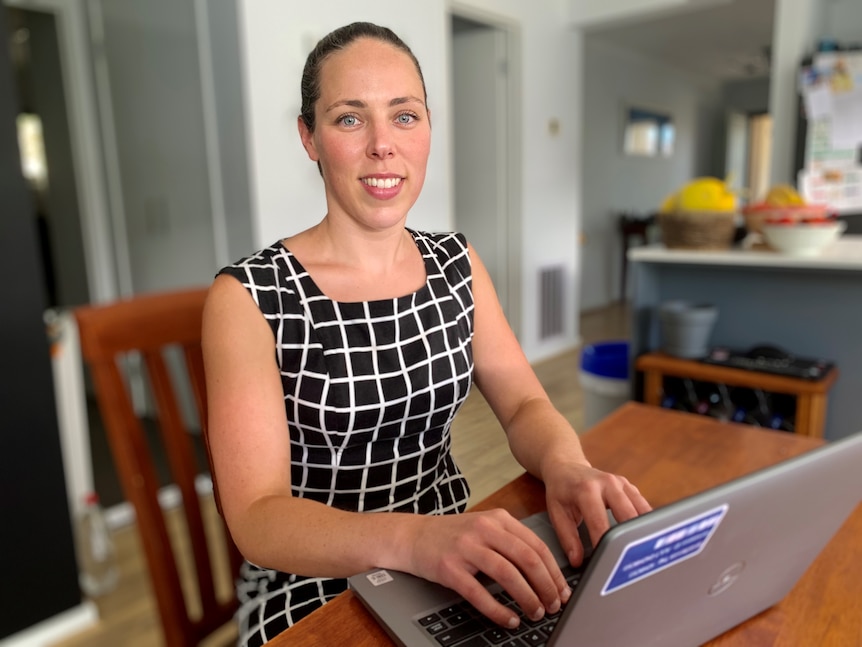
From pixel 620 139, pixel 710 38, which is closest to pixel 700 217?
pixel 710 38

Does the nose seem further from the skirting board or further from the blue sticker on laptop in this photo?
the skirting board

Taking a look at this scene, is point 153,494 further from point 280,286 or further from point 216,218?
point 280,286

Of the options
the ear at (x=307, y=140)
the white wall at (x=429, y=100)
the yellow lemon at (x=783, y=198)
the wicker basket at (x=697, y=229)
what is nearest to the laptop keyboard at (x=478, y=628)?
the white wall at (x=429, y=100)

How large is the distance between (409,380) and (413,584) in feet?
0.44

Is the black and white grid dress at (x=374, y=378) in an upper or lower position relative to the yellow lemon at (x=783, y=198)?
lower

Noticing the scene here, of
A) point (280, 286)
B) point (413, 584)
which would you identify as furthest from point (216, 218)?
point (413, 584)

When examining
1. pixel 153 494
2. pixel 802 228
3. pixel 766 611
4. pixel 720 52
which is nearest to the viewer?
pixel 766 611

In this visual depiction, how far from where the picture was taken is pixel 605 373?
1.46 metres

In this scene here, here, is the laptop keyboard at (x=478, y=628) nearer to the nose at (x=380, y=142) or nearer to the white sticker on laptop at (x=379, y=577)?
the white sticker on laptop at (x=379, y=577)

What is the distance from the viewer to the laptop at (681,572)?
28cm

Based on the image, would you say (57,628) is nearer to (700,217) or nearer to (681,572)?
(681,572)

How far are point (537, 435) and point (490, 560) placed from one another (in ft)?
0.32

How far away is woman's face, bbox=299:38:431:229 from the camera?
291 mm

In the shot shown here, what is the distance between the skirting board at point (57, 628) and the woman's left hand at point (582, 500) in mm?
1530
